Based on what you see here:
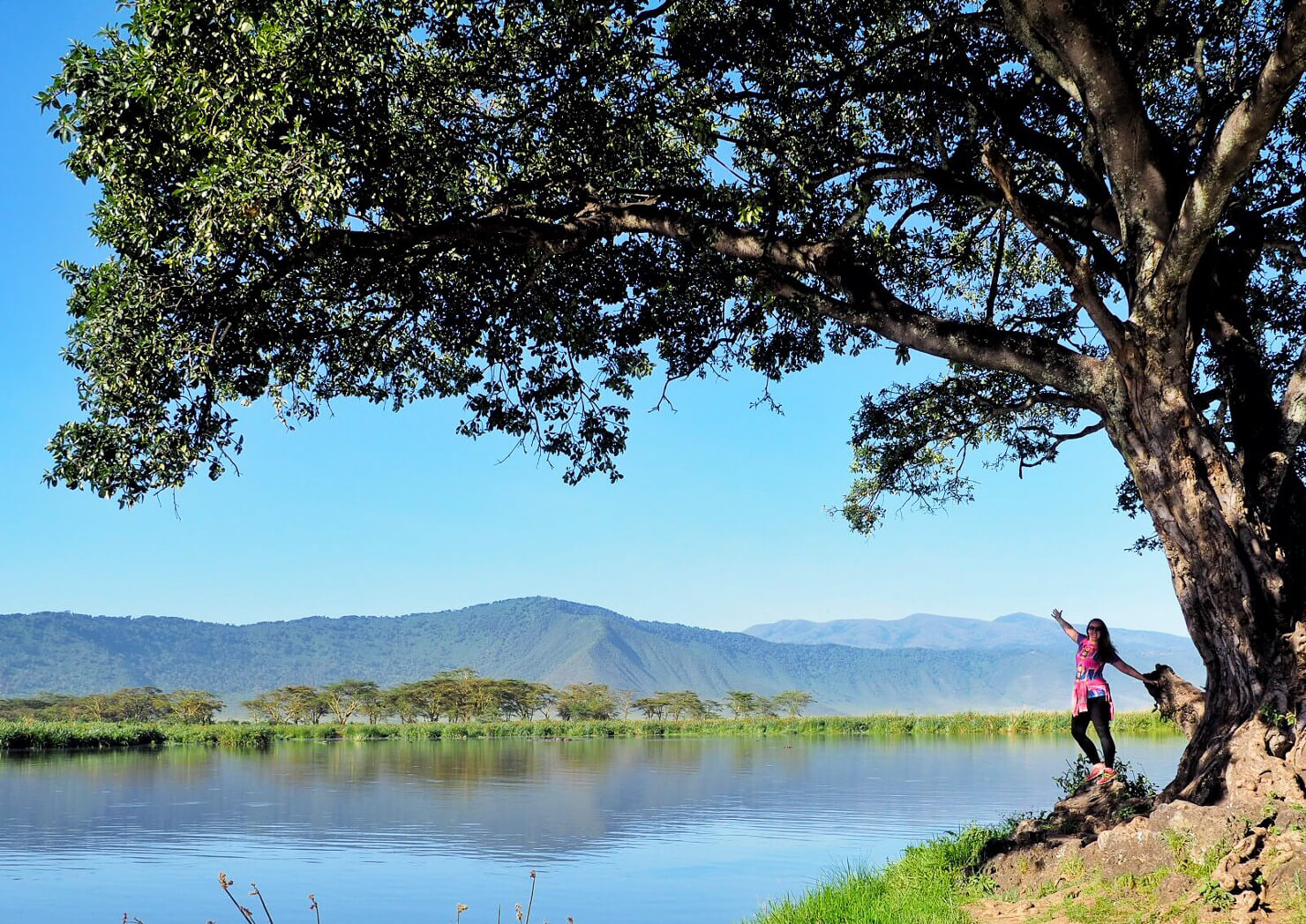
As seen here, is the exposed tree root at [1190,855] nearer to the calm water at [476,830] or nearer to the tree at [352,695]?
the calm water at [476,830]

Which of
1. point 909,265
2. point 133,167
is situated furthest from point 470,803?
point 133,167

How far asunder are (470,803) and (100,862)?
7.19m

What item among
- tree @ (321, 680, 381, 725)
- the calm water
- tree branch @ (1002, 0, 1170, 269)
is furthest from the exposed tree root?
tree @ (321, 680, 381, 725)

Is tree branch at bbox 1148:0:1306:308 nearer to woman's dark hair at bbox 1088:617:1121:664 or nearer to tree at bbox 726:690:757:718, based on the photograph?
woman's dark hair at bbox 1088:617:1121:664

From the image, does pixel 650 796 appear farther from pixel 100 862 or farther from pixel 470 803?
pixel 100 862

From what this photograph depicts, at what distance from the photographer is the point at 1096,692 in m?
9.45

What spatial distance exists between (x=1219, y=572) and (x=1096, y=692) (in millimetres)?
2090

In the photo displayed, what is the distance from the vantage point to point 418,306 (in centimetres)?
1113

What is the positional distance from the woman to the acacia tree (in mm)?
1104

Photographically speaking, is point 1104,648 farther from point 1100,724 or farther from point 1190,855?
point 1190,855

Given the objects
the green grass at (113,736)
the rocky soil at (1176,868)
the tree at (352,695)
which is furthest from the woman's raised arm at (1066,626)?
the tree at (352,695)

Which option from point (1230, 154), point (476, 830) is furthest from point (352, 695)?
point (1230, 154)

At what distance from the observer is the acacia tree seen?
7438 mm

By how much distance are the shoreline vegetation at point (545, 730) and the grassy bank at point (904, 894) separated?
29365 mm
